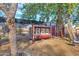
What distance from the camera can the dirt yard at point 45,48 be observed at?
109 centimetres

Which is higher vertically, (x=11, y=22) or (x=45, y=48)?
(x=11, y=22)

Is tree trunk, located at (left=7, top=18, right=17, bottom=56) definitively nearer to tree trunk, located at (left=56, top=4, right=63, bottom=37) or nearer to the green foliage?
the green foliage

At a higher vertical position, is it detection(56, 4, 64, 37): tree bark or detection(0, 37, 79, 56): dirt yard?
detection(56, 4, 64, 37): tree bark

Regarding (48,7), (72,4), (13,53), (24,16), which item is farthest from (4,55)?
(72,4)

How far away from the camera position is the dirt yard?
1.09 metres

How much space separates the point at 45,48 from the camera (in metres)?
1.10

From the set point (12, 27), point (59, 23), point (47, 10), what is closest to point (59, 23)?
point (59, 23)

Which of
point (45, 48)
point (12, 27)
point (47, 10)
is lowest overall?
point (45, 48)

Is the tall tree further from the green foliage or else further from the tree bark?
the tree bark

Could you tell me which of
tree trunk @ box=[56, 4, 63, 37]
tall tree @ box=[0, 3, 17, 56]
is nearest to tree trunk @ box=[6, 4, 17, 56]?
tall tree @ box=[0, 3, 17, 56]

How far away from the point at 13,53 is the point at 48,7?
0.43 m

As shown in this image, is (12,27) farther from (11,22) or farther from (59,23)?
(59,23)

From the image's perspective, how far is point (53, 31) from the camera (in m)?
1.09

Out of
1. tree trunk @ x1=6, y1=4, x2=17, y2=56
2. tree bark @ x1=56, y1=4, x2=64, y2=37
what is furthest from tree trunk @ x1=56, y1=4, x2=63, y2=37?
tree trunk @ x1=6, y1=4, x2=17, y2=56
